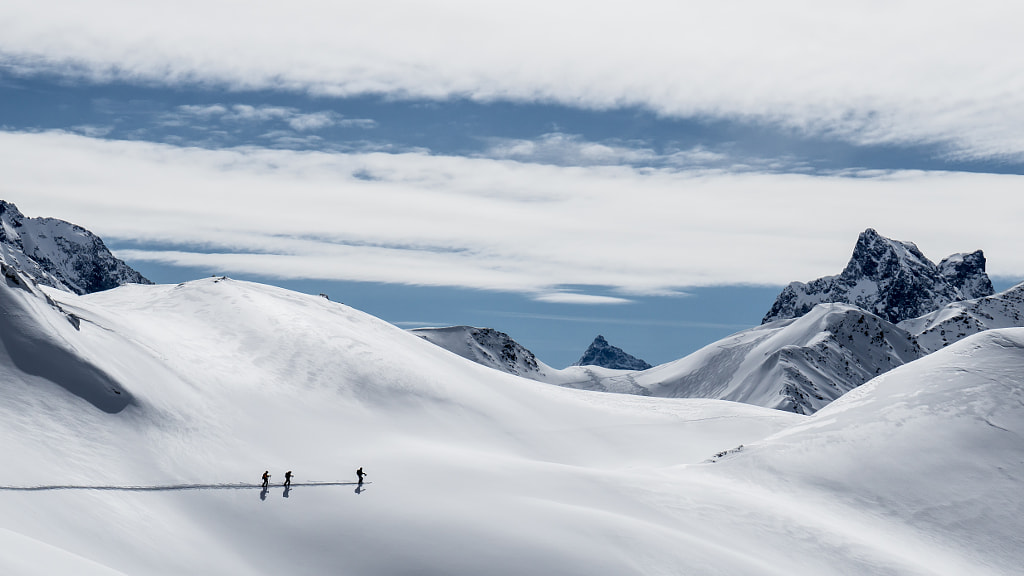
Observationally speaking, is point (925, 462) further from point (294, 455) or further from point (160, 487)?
point (160, 487)

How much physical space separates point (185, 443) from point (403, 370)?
1410 inches

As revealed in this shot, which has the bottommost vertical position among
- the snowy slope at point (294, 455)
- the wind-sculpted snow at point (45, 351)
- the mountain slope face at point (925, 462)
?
the mountain slope face at point (925, 462)

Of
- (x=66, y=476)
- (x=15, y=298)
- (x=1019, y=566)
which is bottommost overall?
(x=1019, y=566)

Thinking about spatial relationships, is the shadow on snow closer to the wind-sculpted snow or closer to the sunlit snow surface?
the sunlit snow surface

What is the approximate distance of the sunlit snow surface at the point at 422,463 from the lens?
51719 millimetres

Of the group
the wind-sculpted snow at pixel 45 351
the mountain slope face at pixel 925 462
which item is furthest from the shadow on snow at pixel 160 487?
the mountain slope face at pixel 925 462

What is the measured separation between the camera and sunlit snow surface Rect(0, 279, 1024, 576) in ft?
170

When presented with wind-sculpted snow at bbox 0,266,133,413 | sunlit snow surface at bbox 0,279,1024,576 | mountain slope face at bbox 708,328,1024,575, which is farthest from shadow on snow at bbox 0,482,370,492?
mountain slope face at bbox 708,328,1024,575

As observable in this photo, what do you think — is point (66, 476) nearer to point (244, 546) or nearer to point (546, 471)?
point (244, 546)

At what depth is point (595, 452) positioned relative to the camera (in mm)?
97438

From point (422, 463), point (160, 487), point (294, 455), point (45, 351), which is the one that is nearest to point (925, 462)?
point (422, 463)

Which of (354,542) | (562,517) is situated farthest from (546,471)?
(354,542)

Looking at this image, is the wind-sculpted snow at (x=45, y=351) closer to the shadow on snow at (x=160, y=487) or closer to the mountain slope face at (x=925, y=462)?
the shadow on snow at (x=160, y=487)

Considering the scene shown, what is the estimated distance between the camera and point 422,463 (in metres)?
69.5
